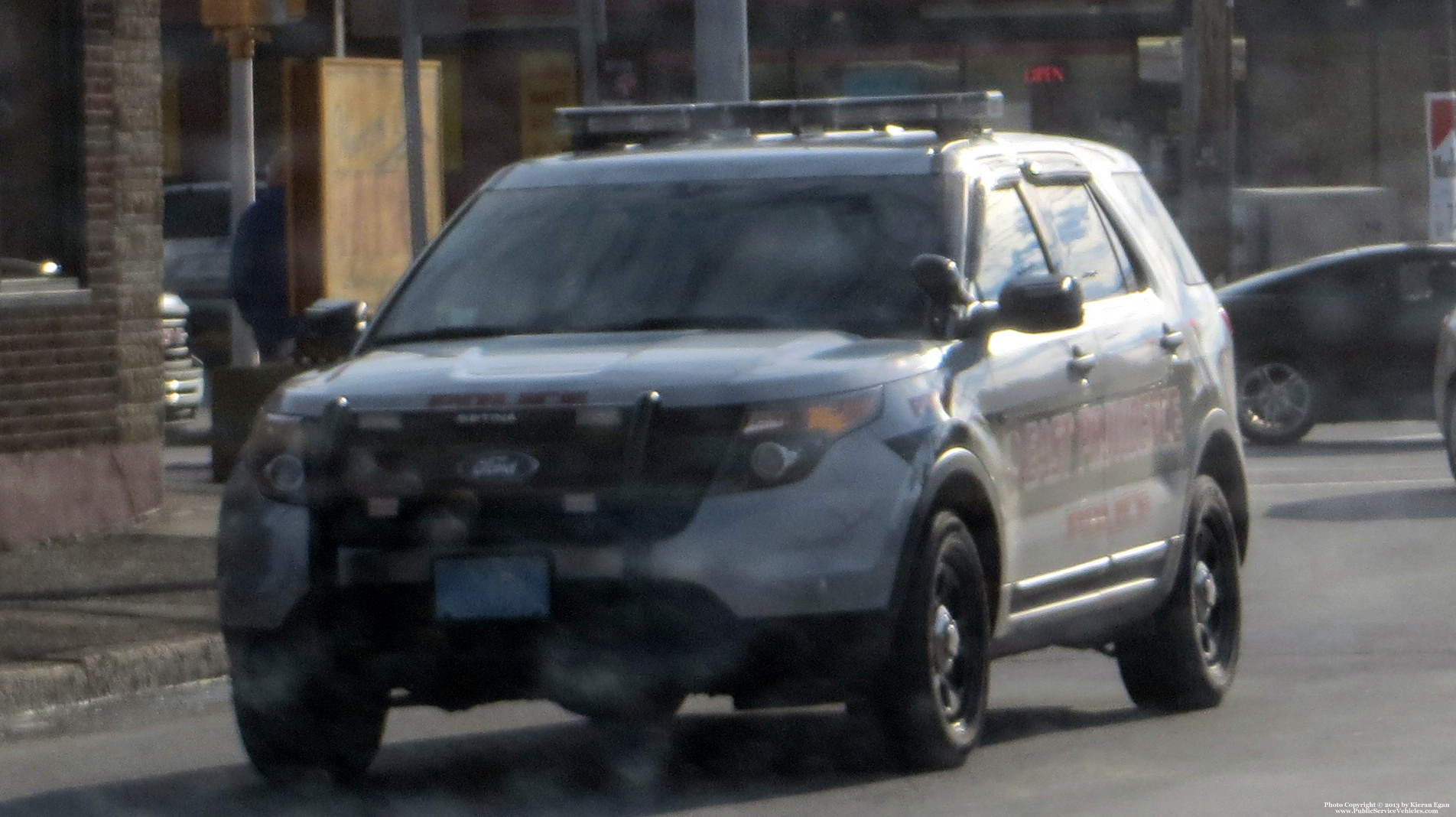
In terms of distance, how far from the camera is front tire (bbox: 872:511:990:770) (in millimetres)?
7699

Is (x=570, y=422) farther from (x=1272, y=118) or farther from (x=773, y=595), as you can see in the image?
(x=1272, y=118)

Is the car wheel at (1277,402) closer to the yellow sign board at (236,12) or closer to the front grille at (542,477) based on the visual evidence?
the yellow sign board at (236,12)

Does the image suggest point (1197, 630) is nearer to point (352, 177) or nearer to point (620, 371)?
point (620, 371)

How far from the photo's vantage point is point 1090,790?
787 cm

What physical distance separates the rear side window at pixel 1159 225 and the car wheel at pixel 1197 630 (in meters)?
0.72

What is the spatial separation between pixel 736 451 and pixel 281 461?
117 cm

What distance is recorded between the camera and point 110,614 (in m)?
11.6

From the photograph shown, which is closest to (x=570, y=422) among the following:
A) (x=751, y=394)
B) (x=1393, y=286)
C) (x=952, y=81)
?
(x=751, y=394)

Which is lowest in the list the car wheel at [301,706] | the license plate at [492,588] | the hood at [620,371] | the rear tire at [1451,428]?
the rear tire at [1451,428]

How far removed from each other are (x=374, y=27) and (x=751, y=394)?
6.74 metres

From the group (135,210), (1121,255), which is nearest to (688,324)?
(1121,255)

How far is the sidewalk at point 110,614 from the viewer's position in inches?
405

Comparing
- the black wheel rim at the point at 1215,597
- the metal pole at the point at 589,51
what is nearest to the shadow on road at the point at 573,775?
the black wheel rim at the point at 1215,597

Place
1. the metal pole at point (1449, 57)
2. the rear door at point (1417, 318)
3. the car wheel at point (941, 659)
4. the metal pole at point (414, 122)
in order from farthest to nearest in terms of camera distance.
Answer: the metal pole at point (1449, 57) < the rear door at point (1417, 318) < the metal pole at point (414, 122) < the car wheel at point (941, 659)
